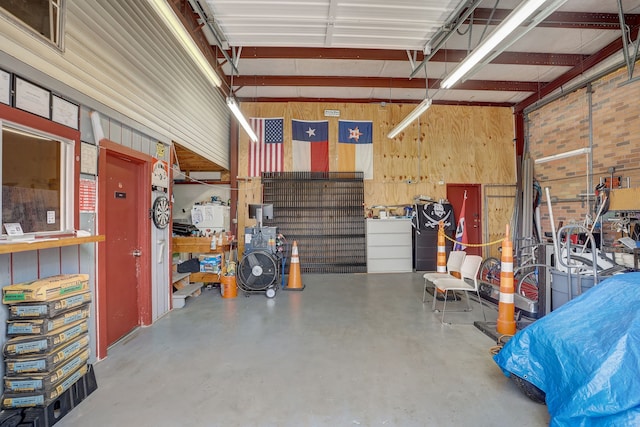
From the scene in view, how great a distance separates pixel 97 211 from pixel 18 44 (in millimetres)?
1455

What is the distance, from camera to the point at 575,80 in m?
6.42

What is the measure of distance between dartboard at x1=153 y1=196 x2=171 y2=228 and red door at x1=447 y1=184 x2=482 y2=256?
694cm

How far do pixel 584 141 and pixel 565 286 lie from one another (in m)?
5.02

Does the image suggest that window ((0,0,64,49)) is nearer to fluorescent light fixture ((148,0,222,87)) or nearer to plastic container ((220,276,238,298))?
fluorescent light fixture ((148,0,222,87))

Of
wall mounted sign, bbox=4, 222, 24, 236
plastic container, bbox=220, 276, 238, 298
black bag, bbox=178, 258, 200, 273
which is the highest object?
wall mounted sign, bbox=4, 222, 24, 236

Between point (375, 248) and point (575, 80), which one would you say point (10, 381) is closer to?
point (375, 248)

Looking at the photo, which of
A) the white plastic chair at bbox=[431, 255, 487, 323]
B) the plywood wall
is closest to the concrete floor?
the white plastic chair at bbox=[431, 255, 487, 323]

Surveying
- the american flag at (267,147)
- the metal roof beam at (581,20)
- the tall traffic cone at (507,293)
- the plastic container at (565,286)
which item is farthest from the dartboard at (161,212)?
the metal roof beam at (581,20)

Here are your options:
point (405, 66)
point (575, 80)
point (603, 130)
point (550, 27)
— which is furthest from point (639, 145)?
point (405, 66)

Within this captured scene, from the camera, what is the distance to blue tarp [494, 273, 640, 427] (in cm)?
153

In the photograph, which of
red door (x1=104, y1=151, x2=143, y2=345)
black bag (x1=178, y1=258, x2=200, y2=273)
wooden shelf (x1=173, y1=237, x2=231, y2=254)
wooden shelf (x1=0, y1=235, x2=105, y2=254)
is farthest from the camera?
black bag (x1=178, y1=258, x2=200, y2=273)

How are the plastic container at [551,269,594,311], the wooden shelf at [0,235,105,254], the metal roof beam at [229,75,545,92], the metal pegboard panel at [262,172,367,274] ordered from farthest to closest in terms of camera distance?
the metal pegboard panel at [262,172,367,274] → the metal roof beam at [229,75,545,92] → the plastic container at [551,269,594,311] → the wooden shelf at [0,235,105,254]

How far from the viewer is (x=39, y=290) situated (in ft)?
6.50

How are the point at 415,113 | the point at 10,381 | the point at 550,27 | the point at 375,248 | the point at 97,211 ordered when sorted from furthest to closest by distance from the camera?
1. the point at 375,248
2. the point at 415,113
3. the point at 550,27
4. the point at 97,211
5. the point at 10,381
